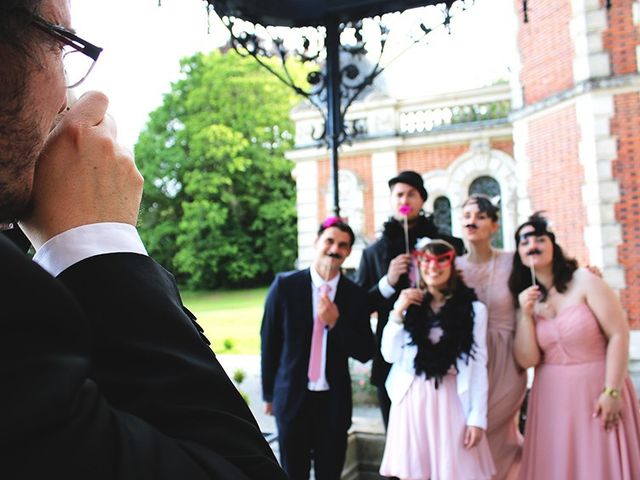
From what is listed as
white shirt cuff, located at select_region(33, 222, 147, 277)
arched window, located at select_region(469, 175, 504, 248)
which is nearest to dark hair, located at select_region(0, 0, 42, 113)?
white shirt cuff, located at select_region(33, 222, 147, 277)

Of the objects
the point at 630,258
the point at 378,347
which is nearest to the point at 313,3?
the point at 378,347

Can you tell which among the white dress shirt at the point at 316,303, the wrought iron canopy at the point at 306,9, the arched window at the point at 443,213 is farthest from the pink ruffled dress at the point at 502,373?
the arched window at the point at 443,213

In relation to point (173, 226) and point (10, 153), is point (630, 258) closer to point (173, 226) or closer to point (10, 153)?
point (10, 153)

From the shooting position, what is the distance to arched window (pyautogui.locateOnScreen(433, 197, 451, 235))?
14594mm

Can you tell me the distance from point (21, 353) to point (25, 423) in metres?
0.06

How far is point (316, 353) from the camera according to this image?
367cm

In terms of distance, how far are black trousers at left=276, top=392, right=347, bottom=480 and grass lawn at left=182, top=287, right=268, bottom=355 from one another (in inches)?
181

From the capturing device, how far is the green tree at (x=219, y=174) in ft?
95.5

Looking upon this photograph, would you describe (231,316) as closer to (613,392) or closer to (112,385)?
(613,392)

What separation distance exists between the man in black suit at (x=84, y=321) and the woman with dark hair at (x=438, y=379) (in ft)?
9.55

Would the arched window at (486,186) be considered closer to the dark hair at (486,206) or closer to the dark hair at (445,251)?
the dark hair at (486,206)

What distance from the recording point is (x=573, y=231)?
8.98 metres

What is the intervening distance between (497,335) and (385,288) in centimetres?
82

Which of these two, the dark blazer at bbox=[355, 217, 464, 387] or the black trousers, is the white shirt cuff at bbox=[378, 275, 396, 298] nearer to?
the dark blazer at bbox=[355, 217, 464, 387]
